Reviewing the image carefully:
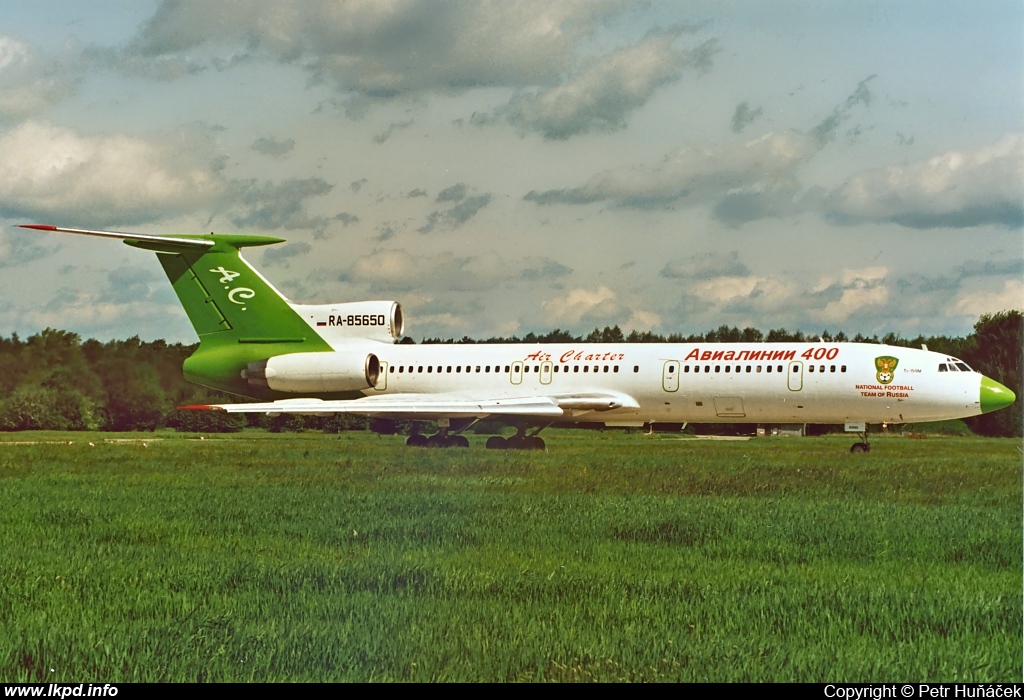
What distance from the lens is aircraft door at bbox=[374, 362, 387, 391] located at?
39.7 meters

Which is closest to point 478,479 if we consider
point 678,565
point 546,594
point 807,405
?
point 678,565

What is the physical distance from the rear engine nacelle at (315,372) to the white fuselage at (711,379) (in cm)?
106

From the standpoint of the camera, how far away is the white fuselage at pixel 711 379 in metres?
33.2

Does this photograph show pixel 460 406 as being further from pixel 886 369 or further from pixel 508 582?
pixel 508 582

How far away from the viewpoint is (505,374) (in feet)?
125

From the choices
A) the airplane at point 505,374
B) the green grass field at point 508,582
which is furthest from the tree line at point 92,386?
the green grass field at point 508,582

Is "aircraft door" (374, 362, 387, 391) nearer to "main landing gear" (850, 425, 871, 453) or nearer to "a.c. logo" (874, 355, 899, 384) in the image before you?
"main landing gear" (850, 425, 871, 453)

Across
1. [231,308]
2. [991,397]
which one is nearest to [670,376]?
[991,397]

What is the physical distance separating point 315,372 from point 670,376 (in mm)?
12017

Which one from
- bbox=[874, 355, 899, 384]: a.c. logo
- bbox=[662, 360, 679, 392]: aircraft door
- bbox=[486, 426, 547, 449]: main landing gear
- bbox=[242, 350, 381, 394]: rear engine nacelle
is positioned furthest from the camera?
bbox=[242, 350, 381, 394]: rear engine nacelle

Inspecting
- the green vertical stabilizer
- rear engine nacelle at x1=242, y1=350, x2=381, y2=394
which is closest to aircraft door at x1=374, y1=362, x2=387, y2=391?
rear engine nacelle at x1=242, y1=350, x2=381, y2=394

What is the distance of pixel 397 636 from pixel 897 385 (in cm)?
2784

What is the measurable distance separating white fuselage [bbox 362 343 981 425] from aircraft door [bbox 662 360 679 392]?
3 cm

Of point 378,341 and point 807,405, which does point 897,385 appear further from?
point 378,341
